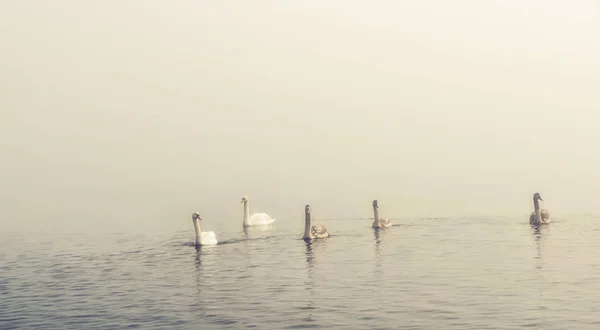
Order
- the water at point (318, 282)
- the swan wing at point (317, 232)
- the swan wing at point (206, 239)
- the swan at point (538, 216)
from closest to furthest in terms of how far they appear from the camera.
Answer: the water at point (318, 282), the swan wing at point (206, 239), the swan wing at point (317, 232), the swan at point (538, 216)

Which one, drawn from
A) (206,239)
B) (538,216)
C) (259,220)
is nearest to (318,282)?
(206,239)

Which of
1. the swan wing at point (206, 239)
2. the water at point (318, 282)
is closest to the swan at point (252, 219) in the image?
the water at point (318, 282)

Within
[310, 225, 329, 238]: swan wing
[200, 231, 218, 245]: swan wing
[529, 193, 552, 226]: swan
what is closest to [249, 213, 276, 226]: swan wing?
[310, 225, 329, 238]: swan wing

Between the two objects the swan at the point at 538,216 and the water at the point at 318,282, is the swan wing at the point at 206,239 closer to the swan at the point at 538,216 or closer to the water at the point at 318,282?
the water at the point at 318,282

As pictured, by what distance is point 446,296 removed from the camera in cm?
3030

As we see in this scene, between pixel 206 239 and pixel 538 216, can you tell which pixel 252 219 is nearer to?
pixel 206 239

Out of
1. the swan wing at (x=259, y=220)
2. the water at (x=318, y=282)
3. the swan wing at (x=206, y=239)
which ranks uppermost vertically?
the swan wing at (x=259, y=220)

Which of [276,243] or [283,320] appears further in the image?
[276,243]

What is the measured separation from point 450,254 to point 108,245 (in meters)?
26.1

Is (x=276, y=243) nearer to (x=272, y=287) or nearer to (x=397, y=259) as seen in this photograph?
(x=397, y=259)

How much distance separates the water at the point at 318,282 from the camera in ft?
88.7

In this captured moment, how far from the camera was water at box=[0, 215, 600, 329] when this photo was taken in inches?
1065

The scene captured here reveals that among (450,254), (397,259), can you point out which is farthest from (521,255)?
(397,259)

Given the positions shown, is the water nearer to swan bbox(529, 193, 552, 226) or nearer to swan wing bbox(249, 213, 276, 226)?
swan bbox(529, 193, 552, 226)
